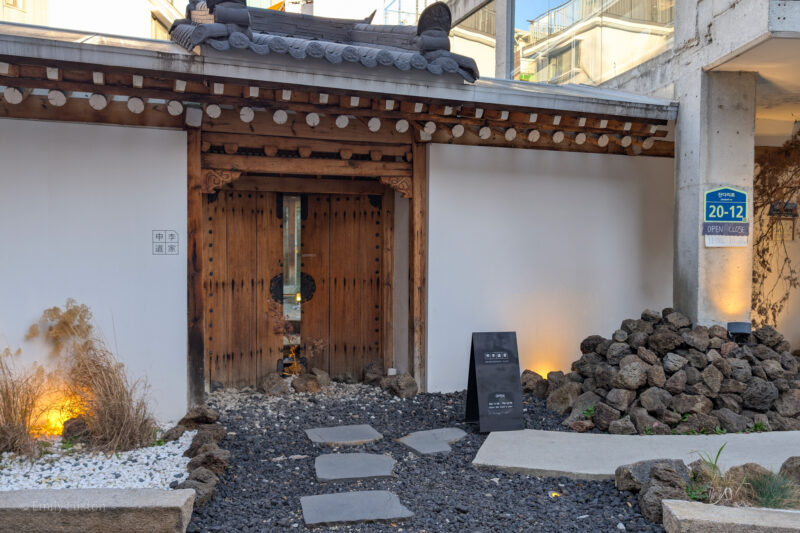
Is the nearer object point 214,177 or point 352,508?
point 352,508

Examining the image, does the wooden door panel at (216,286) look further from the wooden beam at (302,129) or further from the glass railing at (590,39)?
the glass railing at (590,39)

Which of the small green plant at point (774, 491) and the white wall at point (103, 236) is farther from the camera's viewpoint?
the white wall at point (103, 236)

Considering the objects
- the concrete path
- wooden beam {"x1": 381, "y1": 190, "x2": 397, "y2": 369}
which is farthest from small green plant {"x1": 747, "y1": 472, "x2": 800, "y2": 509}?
wooden beam {"x1": 381, "y1": 190, "x2": 397, "y2": 369}

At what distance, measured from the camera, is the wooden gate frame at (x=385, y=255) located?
19.1 ft

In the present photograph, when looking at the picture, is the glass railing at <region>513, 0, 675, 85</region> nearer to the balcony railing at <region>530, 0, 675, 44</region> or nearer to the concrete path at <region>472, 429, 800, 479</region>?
the balcony railing at <region>530, 0, 675, 44</region>

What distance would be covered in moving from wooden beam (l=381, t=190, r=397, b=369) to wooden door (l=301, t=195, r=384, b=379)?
0.22ft

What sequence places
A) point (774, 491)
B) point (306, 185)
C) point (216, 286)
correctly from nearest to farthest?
point (774, 491) < point (216, 286) < point (306, 185)

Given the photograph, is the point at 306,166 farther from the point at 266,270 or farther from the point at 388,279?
Result: the point at 388,279

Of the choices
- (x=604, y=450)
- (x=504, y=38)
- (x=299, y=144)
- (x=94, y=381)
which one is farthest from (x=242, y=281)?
(x=504, y=38)

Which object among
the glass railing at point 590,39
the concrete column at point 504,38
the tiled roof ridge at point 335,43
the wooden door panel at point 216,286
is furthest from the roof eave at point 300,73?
the concrete column at point 504,38

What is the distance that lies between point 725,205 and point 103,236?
6111 millimetres

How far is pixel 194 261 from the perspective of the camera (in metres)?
5.84

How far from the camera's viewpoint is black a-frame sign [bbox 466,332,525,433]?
551 centimetres

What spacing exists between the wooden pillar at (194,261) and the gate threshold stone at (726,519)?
4.21 m
